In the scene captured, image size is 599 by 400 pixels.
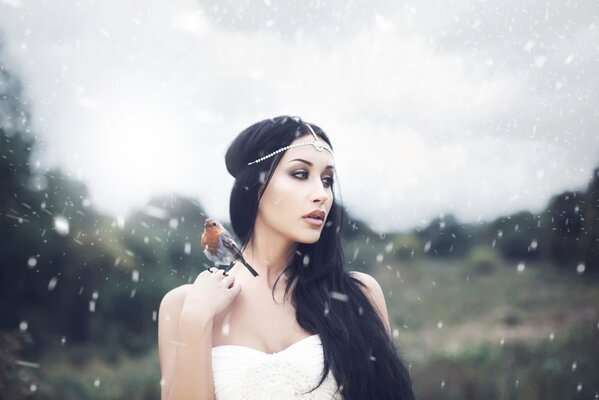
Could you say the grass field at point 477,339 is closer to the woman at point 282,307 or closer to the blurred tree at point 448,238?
the blurred tree at point 448,238

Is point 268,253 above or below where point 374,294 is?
above

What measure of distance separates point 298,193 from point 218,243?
16.3 inches

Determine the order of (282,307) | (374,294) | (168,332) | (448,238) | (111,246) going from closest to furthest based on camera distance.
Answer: (168,332), (282,307), (374,294), (111,246), (448,238)

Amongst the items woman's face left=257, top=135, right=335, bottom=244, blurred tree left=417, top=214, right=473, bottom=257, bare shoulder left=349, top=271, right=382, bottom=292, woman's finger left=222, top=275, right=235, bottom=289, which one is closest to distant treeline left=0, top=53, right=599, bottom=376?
blurred tree left=417, top=214, right=473, bottom=257

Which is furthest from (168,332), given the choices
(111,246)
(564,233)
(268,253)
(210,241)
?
(564,233)

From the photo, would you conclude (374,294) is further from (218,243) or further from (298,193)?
(218,243)

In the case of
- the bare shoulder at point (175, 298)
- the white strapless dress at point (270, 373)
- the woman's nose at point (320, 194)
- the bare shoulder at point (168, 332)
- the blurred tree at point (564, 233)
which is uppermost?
the blurred tree at point (564, 233)

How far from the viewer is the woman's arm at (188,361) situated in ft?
7.09

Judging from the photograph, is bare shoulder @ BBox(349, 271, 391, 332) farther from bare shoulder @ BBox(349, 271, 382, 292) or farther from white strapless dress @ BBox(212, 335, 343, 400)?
white strapless dress @ BBox(212, 335, 343, 400)

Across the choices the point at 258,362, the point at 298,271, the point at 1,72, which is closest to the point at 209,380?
the point at 258,362

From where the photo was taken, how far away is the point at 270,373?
7.47 ft

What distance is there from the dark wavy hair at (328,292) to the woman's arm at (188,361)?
1.46 ft

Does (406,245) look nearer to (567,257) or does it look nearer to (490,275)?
(490,275)

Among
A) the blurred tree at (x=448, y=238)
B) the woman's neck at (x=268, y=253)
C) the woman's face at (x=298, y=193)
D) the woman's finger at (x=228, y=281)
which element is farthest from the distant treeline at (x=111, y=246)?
the woman's finger at (x=228, y=281)
